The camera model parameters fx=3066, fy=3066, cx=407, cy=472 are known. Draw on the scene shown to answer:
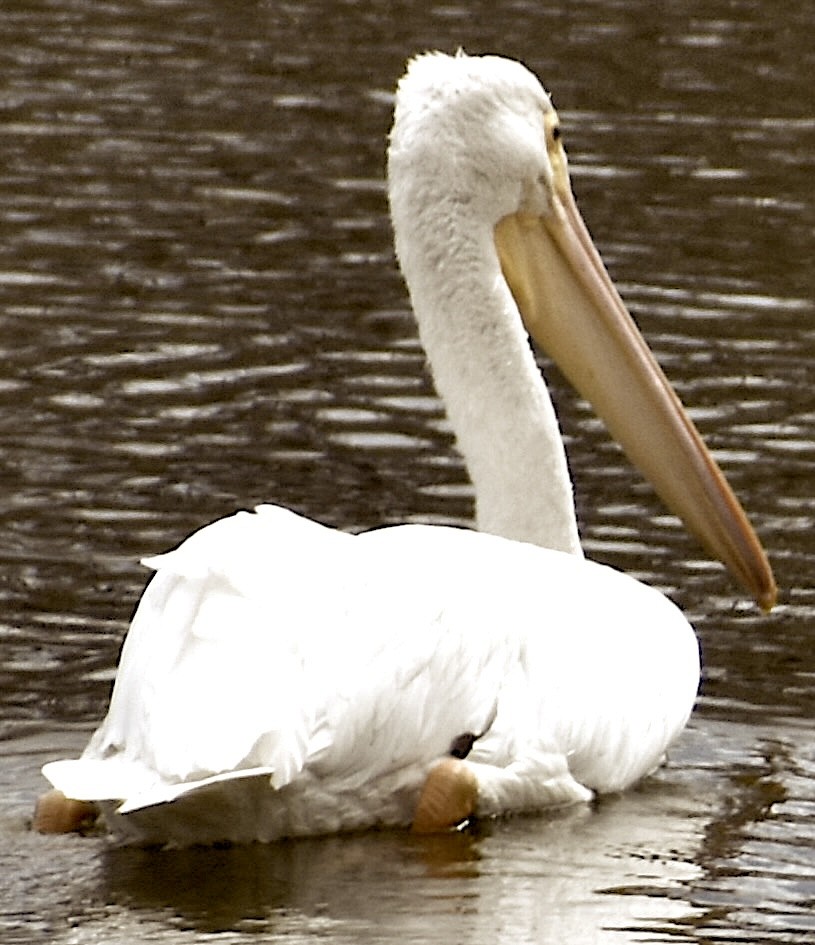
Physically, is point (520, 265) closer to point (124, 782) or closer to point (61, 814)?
point (61, 814)

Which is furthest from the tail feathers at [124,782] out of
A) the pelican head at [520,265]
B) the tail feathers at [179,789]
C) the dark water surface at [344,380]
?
the pelican head at [520,265]

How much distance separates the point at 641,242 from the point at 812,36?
4.85 meters

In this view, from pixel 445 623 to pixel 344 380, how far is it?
3.97 m

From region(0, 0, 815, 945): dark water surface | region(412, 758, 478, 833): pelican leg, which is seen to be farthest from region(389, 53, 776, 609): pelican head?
region(412, 758, 478, 833): pelican leg

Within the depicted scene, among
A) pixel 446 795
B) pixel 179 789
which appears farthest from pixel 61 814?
pixel 446 795

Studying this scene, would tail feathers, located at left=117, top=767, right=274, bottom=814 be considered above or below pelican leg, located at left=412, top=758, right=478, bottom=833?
above

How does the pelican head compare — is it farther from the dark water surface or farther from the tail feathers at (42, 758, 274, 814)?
the tail feathers at (42, 758, 274, 814)

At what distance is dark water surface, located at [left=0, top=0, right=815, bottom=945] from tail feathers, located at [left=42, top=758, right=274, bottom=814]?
0.70 ft

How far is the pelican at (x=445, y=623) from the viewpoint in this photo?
5.58 metres

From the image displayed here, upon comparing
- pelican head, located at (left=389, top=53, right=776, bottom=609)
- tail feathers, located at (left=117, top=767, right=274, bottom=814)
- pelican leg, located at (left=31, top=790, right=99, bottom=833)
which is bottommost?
pelican leg, located at (left=31, top=790, right=99, bottom=833)

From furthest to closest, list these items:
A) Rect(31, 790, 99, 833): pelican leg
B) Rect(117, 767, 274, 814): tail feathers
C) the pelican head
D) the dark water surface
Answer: the pelican head
Rect(31, 790, 99, 833): pelican leg
the dark water surface
Rect(117, 767, 274, 814): tail feathers

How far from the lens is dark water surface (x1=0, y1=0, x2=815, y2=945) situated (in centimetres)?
570

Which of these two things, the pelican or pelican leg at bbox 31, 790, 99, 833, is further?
pelican leg at bbox 31, 790, 99, 833

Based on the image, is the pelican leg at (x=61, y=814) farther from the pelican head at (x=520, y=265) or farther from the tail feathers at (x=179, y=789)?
the pelican head at (x=520, y=265)
